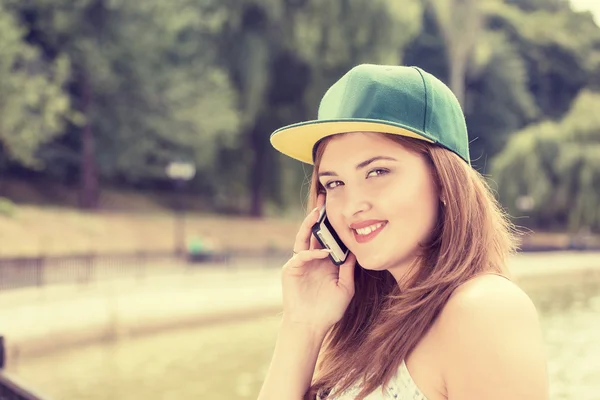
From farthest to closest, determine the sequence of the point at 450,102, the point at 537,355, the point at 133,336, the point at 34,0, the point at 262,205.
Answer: the point at 262,205
the point at 34,0
the point at 133,336
the point at 450,102
the point at 537,355

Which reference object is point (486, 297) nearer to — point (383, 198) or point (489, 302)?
point (489, 302)

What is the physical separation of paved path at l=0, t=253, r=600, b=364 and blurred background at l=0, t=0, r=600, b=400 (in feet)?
0.15

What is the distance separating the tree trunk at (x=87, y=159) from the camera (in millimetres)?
25984

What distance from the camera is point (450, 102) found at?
169 centimetres

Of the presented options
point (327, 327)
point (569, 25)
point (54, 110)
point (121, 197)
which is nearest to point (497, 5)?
point (569, 25)

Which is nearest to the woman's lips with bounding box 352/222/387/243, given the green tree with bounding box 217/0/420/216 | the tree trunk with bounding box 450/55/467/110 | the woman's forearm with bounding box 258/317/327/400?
the woman's forearm with bounding box 258/317/327/400

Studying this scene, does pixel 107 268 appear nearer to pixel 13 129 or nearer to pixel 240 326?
pixel 240 326

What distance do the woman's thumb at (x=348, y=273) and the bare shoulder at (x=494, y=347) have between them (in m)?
0.58

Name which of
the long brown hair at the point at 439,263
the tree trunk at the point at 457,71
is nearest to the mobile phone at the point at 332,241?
the long brown hair at the point at 439,263

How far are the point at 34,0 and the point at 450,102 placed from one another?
25.9 m

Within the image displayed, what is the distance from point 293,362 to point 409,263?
1.34ft

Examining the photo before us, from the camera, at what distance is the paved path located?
1227 cm

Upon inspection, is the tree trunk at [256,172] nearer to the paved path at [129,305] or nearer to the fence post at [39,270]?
the paved path at [129,305]

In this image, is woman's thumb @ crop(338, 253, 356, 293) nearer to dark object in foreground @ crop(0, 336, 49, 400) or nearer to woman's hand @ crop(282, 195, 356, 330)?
woman's hand @ crop(282, 195, 356, 330)
